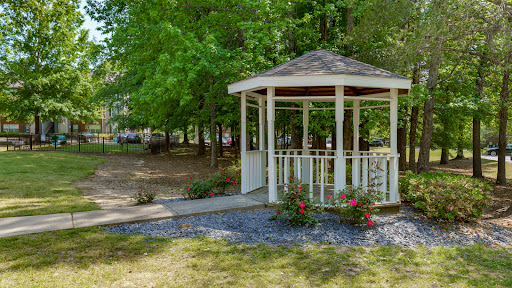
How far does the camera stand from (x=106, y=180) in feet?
41.5

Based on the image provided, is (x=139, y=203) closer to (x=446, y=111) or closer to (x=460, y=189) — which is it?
(x=460, y=189)

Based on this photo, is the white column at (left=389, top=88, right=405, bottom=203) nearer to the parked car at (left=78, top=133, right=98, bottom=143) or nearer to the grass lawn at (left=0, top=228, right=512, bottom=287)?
the grass lawn at (left=0, top=228, right=512, bottom=287)

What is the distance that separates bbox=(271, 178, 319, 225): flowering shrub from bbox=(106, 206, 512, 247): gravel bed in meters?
0.13

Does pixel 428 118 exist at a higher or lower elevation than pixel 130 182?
higher

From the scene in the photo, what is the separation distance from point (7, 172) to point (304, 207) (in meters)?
11.7

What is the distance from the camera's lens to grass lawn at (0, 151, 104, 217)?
23.8 feet

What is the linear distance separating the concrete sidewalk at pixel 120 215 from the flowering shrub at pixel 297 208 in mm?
970

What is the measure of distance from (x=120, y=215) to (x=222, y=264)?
9.48 ft

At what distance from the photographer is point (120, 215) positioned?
6.30 meters

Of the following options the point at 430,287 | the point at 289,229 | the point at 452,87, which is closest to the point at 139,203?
the point at 289,229

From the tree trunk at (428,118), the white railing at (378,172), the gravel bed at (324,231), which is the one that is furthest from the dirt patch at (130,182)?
the tree trunk at (428,118)

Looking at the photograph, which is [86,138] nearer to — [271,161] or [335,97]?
[271,161]

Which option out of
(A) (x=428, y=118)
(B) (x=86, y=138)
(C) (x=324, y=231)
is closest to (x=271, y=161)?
(C) (x=324, y=231)

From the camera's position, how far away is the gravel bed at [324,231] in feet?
17.8
